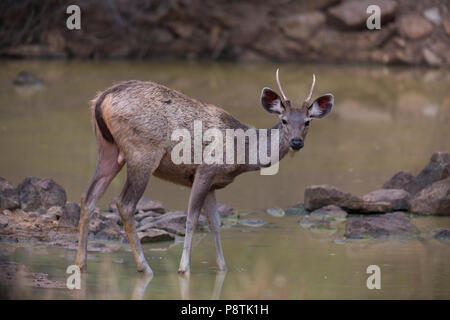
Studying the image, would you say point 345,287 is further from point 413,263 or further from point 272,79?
point 272,79

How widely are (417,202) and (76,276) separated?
5.34 m

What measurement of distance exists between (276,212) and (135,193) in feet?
11.5

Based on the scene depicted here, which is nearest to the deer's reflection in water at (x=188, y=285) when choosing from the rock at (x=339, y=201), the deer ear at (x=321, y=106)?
the deer ear at (x=321, y=106)

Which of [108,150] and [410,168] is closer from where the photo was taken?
[108,150]

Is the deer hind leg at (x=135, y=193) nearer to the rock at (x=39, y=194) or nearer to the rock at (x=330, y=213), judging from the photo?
the rock at (x=39, y=194)

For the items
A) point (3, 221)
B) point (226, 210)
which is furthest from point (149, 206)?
point (3, 221)

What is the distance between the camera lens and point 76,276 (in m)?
8.84

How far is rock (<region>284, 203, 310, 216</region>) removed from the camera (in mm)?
12320

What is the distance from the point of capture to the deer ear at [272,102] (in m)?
9.52

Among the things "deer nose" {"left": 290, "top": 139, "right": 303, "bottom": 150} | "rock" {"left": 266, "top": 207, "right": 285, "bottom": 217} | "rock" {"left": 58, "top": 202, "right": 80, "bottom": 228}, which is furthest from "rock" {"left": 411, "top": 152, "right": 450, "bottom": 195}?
"rock" {"left": 58, "top": 202, "right": 80, "bottom": 228}

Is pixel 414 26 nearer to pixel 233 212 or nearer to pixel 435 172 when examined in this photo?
pixel 435 172

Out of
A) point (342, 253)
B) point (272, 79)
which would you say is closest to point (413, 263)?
→ point (342, 253)

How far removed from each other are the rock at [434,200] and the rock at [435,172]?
1.40 ft

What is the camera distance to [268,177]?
14680 millimetres
